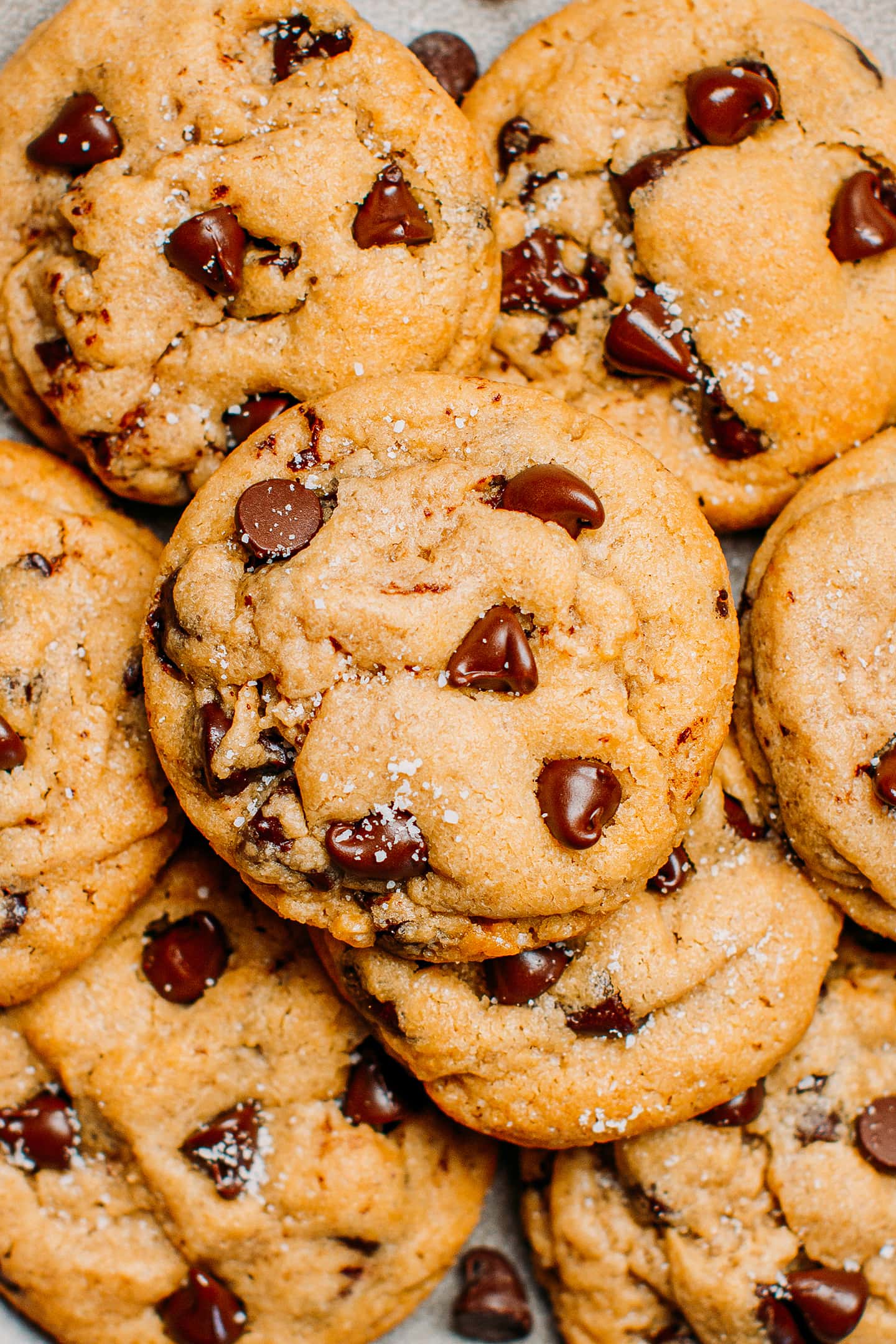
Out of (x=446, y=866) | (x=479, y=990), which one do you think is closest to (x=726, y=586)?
(x=446, y=866)

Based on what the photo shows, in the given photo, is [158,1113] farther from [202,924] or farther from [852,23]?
[852,23]

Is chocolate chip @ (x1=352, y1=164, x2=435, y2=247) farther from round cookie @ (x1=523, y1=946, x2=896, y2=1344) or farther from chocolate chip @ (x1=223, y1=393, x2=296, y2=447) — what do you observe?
round cookie @ (x1=523, y1=946, x2=896, y2=1344)

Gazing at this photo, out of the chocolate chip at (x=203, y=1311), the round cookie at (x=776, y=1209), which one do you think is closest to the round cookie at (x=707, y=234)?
the round cookie at (x=776, y=1209)

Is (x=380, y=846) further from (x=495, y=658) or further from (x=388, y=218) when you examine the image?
(x=388, y=218)

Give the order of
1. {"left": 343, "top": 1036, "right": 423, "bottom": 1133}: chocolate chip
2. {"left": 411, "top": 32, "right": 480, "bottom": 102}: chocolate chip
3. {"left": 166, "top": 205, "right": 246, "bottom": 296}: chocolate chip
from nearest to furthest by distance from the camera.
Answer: {"left": 166, "top": 205, "right": 246, "bottom": 296}: chocolate chip < {"left": 343, "top": 1036, "right": 423, "bottom": 1133}: chocolate chip < {"left": 411, "top": 32, "right": 480, "bottom": 102}: chocolate chip

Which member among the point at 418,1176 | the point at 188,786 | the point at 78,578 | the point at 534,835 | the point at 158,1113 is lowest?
the point at 418,1176

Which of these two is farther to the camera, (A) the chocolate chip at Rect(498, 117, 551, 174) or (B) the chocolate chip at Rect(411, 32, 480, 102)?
(B) the chocolate chip at Rect(411, 32, 480, 102)

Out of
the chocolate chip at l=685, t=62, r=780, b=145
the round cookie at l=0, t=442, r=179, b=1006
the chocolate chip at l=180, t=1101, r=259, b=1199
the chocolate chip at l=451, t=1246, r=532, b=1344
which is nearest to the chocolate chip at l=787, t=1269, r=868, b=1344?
the chocolate chip at l=451, t=1246, r=532, b=1344
